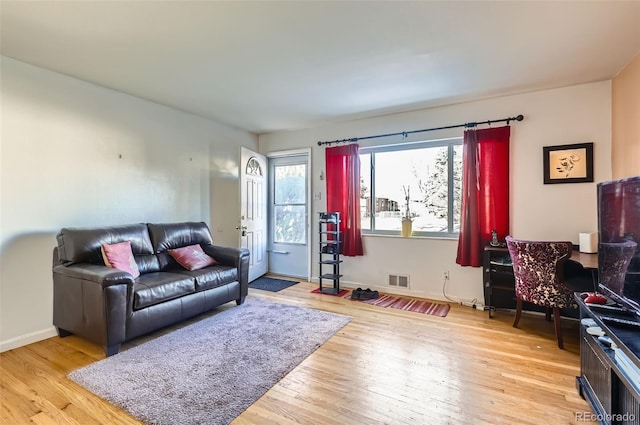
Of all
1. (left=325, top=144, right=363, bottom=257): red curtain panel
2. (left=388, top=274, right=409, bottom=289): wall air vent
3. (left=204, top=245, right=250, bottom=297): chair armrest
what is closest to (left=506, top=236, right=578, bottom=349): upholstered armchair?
(left=388, top=274, right=409, bottom=289): wall air vent

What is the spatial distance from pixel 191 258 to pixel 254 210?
59.1 inches

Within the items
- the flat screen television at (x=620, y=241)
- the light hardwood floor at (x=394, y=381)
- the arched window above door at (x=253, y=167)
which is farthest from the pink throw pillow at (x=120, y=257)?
the flat screen television at (x=620, y=241)

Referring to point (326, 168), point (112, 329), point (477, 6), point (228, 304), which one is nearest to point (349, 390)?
point (112, 329)

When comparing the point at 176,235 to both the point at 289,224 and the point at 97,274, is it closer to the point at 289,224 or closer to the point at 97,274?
the point at 97,274

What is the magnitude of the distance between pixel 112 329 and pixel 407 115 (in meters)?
3.93

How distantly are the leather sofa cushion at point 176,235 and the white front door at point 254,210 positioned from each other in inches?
24.8

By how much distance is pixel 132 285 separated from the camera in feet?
8.26

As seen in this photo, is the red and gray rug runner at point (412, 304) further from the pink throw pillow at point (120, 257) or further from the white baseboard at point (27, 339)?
the white baseboard at point (27, 339)

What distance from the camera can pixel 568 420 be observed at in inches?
66.2

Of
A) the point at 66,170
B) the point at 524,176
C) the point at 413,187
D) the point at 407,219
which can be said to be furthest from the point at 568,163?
the point at 66,170

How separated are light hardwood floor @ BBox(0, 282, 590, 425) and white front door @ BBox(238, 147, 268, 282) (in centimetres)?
198

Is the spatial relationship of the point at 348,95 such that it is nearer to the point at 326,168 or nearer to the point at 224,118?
the point at 326,168

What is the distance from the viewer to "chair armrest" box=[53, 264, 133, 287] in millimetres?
2375

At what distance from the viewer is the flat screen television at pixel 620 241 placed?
1.53m
